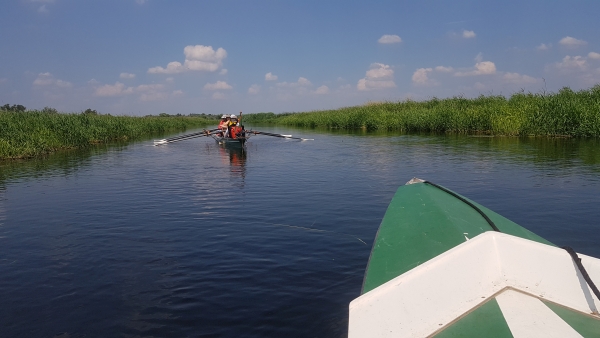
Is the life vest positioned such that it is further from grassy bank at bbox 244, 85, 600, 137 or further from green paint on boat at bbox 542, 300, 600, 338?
green paint on boat at bbox 542, 300, 600, 338

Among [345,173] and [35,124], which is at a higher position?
[35,124]

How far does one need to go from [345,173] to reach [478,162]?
4.27m

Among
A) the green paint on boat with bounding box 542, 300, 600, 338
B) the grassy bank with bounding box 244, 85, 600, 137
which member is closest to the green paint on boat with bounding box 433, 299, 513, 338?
Result: the green paint on boat with bounding box 542, 300, 600, 338

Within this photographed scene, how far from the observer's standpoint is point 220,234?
6938 mm

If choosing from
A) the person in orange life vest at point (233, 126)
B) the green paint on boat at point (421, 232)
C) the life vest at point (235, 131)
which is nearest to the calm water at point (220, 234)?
the green paint on boat at point (421, 232)

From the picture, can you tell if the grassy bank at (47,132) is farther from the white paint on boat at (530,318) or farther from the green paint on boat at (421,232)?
the white paint on boat at (530,318)

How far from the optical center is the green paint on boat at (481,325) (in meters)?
2.42

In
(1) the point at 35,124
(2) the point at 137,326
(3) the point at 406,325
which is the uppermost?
(1) the point at 35,124

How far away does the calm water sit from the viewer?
445cm

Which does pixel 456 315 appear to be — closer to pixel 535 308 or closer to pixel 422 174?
pixel 535 308

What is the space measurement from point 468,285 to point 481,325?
27 cm

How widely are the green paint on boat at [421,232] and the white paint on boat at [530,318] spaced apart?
944 millimetres

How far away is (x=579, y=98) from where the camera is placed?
72.3 feet

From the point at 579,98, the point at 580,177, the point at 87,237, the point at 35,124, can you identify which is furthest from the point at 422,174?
the point at 35,124
